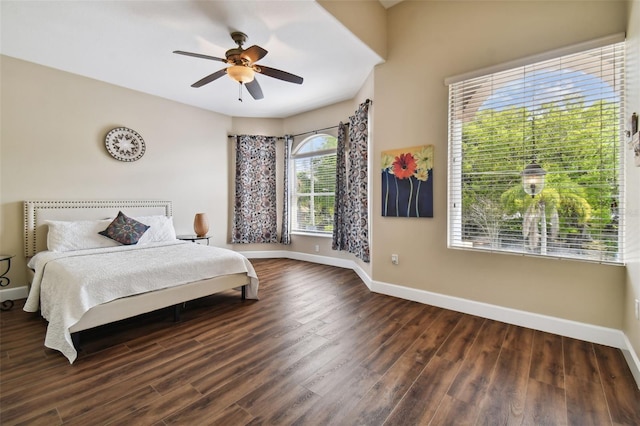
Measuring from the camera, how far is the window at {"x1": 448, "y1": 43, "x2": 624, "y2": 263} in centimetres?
224

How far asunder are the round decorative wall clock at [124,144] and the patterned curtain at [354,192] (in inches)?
125

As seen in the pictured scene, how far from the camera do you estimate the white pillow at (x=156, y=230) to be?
12.7ft

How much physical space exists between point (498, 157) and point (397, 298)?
6.17 feet

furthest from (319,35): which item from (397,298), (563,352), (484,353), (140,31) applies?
(563,352)

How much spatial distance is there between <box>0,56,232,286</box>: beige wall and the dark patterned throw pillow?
27.1 inches

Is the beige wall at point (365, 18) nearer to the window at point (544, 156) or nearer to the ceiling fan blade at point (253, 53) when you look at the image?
the ceiling fan blade at point (253, 53)

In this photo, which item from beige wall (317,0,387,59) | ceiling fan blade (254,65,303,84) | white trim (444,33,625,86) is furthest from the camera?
ceiling fan blade (254,65,303,84)

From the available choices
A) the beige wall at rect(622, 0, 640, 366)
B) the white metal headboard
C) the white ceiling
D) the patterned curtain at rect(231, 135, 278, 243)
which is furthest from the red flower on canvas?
the white metal headboard

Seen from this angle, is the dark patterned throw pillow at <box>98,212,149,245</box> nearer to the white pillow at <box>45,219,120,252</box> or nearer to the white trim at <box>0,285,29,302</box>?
the white pillow at <box>45,219,120,252</box>

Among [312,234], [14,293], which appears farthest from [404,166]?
[14,293]

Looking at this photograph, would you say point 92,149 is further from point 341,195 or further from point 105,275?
point 341,195

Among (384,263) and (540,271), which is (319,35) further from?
(540,271)

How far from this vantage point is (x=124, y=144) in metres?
4.17

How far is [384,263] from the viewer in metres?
3.51
